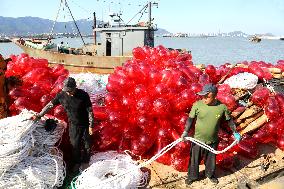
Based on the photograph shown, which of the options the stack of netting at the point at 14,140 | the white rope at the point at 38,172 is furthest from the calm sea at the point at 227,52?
the stack of netting at the point at 14,140

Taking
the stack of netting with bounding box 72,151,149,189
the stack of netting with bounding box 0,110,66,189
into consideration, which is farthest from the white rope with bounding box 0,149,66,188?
the stack of netting with bounding box 72,151,149,189

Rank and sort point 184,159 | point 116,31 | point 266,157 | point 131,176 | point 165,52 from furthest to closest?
point 116,31 < point 165,52 < point 266,157 < point 184,159 < point 131,176

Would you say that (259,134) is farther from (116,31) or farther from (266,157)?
(116,31)

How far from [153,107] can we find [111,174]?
1.33 meters

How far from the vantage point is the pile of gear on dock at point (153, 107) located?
570 cm

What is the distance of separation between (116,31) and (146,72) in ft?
51.5

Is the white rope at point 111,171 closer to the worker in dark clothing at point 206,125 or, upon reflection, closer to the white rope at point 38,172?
the worker in dark clothing at point 206,125

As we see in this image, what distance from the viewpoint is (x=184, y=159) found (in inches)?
224

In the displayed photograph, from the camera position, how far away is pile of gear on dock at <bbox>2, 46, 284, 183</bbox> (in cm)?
570

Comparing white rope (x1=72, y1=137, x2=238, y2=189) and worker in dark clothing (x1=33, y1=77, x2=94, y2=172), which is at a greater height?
worker in dark clothing (x1=33, y1=77, x2=94, y2=172)

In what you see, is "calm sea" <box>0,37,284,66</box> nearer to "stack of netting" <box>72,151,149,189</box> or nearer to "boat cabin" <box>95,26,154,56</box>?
"boat cabin" <box>95,26,154,56</box>

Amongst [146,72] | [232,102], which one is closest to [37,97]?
[146,72]

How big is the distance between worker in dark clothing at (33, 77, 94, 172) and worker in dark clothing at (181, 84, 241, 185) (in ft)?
5.19

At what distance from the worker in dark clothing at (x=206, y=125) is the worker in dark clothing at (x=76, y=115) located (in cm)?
158
